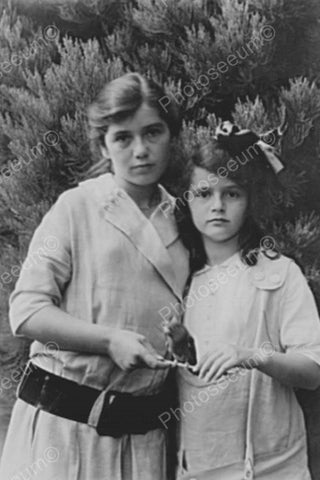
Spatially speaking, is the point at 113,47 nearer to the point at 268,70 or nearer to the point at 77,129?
the point at 77,129

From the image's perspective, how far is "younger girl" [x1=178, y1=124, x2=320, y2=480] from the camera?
3.73ft

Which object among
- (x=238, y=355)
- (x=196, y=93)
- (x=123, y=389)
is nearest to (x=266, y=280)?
(x=238, y=355)

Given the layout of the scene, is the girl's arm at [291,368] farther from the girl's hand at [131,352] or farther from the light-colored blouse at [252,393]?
the girl's hand at [131,352]

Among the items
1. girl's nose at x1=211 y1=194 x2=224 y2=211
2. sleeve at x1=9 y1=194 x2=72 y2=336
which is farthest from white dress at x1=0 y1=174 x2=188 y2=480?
girl's nose at x1=211 y1=194 x2=224 y2=211

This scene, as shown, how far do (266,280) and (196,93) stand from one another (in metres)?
0.40

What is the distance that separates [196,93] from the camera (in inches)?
52.9

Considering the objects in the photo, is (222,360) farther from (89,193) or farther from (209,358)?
(89,193)

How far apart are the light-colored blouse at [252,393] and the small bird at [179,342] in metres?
0.02

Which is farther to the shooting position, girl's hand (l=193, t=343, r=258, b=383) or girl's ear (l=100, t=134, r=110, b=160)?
girl's ear (l=100, t=134, r=110, b=160)

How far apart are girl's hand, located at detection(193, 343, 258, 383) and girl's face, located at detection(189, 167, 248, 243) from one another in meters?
0.20

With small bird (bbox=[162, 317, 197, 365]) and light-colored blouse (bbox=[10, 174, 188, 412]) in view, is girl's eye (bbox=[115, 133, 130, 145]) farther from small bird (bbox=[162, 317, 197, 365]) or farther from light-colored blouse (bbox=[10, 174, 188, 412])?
small bird (bbox=[162, 317, 197, 365])

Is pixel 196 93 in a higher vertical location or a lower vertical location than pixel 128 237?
higher

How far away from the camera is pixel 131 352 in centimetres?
109

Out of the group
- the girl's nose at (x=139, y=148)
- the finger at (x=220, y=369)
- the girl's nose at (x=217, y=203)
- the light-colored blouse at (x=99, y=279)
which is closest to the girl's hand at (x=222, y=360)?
the finger at (x=220, y=369)
